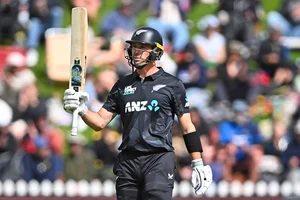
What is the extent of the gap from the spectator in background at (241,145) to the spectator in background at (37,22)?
350cm

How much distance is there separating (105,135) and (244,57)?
327 cm

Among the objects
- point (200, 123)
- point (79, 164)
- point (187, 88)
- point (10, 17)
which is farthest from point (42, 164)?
point (10, 17)

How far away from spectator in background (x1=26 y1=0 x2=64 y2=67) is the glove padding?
7.68 meters

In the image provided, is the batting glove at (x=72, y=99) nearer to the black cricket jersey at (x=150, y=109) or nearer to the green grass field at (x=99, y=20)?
the black cricket jersey at (x=150, y=109)

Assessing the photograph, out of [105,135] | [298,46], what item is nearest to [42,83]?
[105,135]

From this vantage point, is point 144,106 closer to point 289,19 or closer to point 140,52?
point 140,52

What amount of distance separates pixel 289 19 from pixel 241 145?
350 cm

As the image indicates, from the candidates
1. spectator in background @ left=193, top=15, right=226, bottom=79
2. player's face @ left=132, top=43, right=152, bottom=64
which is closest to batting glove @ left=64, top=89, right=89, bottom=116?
player's face @ left=132, top=43, right=152, bottom=64

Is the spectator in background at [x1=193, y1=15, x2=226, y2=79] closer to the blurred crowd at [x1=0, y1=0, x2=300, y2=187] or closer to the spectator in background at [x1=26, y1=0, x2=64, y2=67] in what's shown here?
the blurred crowd at [x1=0, y1=0, x2=300, y2=187]

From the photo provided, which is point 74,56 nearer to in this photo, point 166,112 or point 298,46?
point 166,112

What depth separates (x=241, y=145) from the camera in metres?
13.1

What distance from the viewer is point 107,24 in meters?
15.2

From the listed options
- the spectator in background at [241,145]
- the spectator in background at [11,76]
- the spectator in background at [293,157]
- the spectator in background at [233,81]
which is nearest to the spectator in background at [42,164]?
the spectator in background at [11,76]

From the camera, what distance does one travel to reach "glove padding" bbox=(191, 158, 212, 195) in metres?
7.67
